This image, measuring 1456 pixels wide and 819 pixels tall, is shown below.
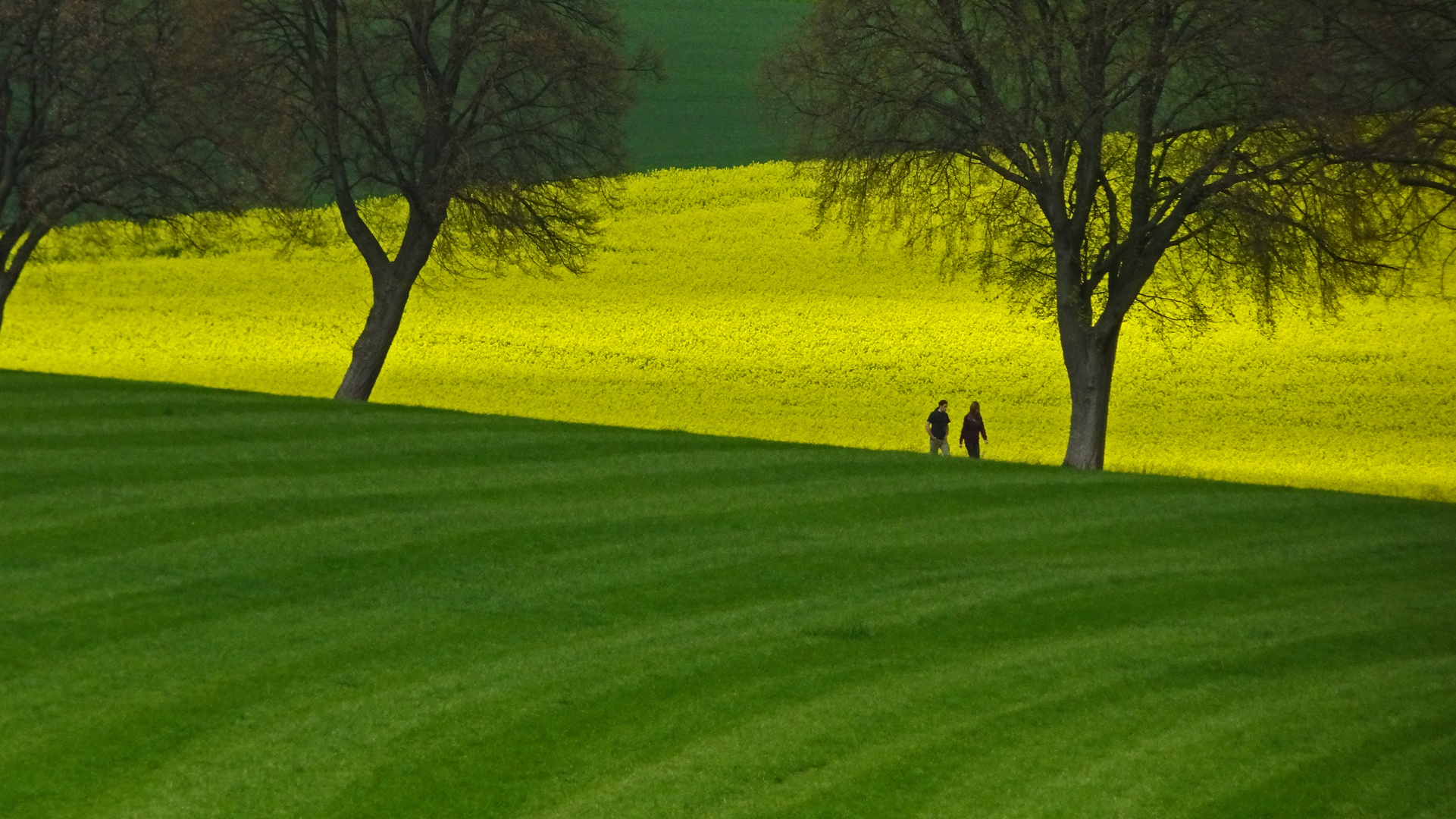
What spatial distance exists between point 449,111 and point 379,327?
4.43 metres

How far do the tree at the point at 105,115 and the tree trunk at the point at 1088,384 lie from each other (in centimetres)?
1602

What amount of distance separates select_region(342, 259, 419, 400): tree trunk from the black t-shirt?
10.3 m

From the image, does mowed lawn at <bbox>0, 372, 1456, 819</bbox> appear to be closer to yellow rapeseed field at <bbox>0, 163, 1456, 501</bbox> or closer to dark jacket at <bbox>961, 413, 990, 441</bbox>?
dark jacket at <bbox>961, 413, 990, 441</bbox>

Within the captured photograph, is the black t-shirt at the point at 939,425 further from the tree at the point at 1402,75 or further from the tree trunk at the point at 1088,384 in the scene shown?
the tree at the point at 1402,75

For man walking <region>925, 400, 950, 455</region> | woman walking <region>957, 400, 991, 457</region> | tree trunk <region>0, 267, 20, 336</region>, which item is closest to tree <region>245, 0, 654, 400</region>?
tree trunk <region>0, 267, 20, 336</region>

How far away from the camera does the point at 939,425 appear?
1152 inches

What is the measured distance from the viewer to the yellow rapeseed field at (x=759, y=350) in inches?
1363

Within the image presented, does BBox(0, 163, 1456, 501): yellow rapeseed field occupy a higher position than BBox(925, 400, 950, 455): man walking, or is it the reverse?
BBox(0, 163, 1456, 501): yellow rapeseed field

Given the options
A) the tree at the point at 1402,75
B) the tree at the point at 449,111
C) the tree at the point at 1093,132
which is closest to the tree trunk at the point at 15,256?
the tree at the point at 449,111

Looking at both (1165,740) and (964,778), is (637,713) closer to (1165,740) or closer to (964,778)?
(964,778)

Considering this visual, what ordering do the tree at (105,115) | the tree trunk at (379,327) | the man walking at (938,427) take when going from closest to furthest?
the tree at (105,115) → the man walking at (938,427) → the tree trunk at (379,327)

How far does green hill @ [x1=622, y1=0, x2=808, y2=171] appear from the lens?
63.8 m

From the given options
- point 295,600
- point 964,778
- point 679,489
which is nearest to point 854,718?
point 964,778

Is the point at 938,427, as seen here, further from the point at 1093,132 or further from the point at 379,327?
the point at 379,327
